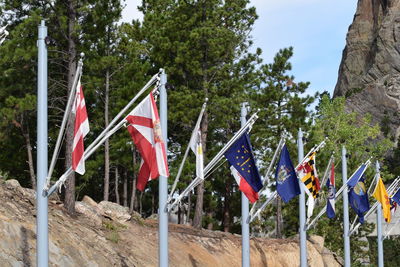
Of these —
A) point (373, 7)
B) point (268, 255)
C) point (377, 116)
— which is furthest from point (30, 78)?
point (373, 7)

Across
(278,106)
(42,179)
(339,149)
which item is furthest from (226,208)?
(42,179)

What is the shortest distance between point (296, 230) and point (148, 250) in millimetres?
23254

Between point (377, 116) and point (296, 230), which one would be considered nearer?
point (296, 230)

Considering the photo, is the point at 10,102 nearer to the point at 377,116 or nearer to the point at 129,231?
the point at 129,231

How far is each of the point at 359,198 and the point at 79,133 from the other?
18.6 metres

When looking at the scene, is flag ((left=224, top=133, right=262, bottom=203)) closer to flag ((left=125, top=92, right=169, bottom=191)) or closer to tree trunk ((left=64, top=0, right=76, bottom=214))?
flag ((left=125, top=92, right=169, bottom=191))

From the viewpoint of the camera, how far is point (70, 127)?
25672mm

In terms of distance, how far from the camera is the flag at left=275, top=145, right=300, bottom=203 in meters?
19.1

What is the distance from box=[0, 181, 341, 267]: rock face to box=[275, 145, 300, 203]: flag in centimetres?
539

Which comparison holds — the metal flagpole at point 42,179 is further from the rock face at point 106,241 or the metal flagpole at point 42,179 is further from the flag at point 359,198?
the flag at point 359,198

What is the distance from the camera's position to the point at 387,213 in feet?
102

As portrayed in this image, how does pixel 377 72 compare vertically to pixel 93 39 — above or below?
above

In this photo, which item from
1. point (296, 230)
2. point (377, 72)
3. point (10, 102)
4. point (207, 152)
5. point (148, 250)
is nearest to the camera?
point (148, 250)

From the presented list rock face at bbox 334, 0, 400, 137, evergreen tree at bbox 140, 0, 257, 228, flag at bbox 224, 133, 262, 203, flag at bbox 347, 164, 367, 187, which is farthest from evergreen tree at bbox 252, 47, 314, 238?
rock face at bbox 334, 0, 400, 137
